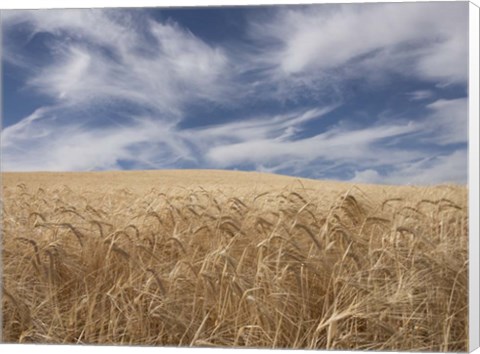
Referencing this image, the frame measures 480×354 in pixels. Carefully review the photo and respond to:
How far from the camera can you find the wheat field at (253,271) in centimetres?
352

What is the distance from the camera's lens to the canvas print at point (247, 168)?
→ 3.57 m

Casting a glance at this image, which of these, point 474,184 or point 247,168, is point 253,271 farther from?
point 474,184

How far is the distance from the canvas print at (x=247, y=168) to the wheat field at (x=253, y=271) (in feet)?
0.04

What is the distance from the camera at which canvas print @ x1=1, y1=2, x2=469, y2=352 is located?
3568 millimetres

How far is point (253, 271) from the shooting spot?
12.2 feet

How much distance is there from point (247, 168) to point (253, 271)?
57 centimetres

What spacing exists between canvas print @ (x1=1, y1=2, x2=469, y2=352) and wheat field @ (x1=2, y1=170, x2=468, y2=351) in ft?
0.04

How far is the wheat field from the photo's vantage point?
3.52 m

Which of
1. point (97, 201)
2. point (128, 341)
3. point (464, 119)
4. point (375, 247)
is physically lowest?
point (128, 341)

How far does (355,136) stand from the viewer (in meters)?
3.79

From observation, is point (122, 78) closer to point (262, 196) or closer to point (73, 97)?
point (73, 97)

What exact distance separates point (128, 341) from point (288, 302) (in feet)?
2.77

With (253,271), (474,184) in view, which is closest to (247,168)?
(253,271)

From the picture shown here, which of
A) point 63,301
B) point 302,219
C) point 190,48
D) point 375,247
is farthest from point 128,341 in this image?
point 190,48
